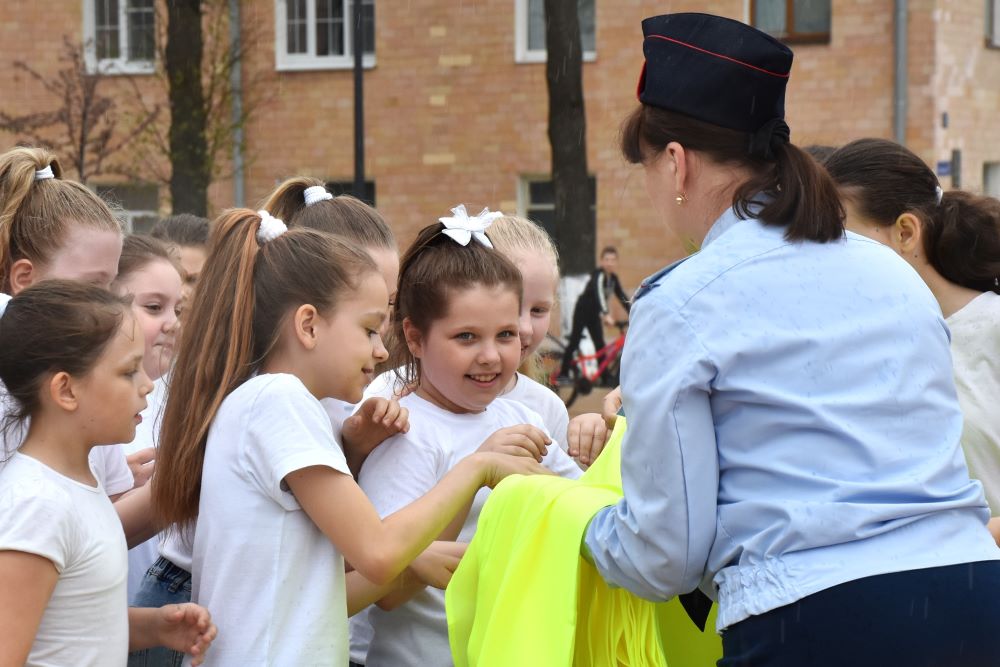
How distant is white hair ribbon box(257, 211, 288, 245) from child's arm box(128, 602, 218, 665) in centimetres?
91

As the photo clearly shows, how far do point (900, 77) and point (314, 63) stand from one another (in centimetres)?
963

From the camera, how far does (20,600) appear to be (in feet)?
8.70

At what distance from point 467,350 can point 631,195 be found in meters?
18.1

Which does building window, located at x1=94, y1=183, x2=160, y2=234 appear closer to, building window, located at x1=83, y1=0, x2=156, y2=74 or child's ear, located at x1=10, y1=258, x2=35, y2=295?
building window, located at x1=83, y1=0, x2=156, y2=74

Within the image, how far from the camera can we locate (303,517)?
9.84 feet

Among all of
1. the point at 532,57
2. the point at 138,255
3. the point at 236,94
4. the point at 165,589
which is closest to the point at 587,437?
the point at 165,589

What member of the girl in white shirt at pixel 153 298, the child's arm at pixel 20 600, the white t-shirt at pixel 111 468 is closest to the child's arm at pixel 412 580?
the white t-shirt at pixel 111 468

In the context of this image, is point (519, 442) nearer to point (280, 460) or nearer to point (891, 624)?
point (280, 460)

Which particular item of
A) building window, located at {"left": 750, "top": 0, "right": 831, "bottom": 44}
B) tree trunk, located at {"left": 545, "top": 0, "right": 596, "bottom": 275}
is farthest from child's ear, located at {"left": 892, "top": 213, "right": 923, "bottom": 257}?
building window, located at {"left": 750, "top": 0, "right": 831, "bottom": 44}

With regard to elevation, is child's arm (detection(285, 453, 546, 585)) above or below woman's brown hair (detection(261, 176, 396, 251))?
below

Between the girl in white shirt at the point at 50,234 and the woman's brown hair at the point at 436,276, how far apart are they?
2.73 feet

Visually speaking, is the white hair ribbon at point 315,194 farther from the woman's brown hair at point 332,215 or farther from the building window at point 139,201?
the building window at point 139,201

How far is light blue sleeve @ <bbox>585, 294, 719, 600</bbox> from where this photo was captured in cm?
247

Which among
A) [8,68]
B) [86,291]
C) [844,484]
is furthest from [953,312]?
[8,68]
